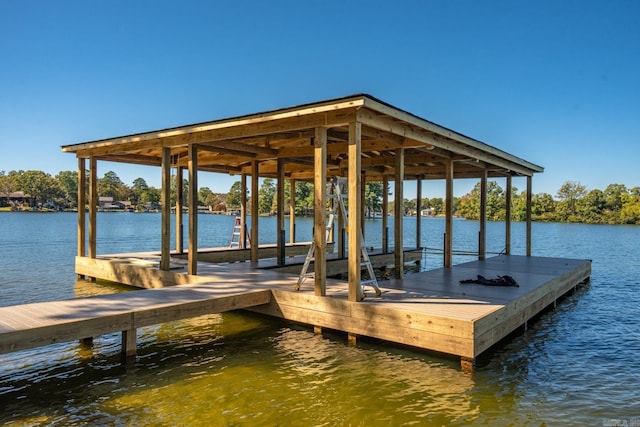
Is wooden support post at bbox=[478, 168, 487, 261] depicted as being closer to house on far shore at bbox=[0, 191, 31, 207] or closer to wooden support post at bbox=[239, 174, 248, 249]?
wooden support post at bbox=[239, 174, 248, 249]

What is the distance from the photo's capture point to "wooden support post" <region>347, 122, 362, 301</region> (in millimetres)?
6039

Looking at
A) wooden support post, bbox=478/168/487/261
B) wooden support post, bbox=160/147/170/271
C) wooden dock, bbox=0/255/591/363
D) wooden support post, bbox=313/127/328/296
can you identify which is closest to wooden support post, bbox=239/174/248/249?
wooden support post, bbox=160/147/170/271

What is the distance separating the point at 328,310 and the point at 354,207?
1.70 metres

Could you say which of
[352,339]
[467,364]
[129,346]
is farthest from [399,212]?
[129,346]

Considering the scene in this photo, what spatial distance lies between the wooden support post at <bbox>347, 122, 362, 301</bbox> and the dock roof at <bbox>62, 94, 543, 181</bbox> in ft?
0.94

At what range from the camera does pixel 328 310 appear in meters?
6.34

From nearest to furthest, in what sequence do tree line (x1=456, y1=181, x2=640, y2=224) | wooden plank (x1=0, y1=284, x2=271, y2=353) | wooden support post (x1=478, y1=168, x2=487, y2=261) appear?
wooden plank (x1=0, y1=284, x2=271, y2=353) → wooden support post (x1=478, y1=168, x2=487, y2=261) → tree line (x1=456, y1=181, x2=640, y2=224)

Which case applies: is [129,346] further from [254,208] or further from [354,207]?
[254,208]

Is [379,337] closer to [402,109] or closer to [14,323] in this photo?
[402,109]

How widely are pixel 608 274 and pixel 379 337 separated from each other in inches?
518

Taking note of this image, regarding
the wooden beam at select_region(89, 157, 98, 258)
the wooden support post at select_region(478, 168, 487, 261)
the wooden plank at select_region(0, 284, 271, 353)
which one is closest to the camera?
the wooden plank at select_region(0, 284, 271, 353)

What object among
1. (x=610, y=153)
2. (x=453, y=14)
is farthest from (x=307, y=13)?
(x=610, y=153)

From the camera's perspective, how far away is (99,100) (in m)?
20.2

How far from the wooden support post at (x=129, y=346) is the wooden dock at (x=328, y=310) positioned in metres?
0.01
